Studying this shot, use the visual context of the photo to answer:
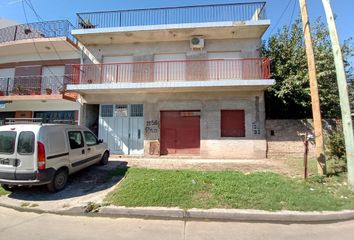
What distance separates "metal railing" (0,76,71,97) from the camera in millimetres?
12377

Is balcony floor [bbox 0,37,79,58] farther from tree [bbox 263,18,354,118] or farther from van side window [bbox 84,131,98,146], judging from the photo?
tree [bbox 263,18,354,118]

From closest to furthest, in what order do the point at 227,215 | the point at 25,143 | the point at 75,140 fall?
1. the point at 227,215
2. the point at 25,143
3. the point at 75,140

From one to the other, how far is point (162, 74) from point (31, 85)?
7.60m

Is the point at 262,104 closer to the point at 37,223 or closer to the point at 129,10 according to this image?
the point at 129,10

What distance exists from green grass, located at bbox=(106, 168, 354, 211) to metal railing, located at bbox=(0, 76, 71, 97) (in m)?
8.18

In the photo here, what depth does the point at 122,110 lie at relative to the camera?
12062 mm

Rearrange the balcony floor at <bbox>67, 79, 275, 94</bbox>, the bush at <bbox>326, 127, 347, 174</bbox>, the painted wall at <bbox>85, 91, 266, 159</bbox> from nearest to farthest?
the bush at <bbox>326, 127, 347, 174</bbox>
the balcony floor at <bbox>67, 79, 275, 94</bbox>
the painted wall at <bbox>85, 91, 266, 159</bbox>

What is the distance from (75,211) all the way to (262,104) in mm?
9235

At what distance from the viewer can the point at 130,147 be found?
11.9 m

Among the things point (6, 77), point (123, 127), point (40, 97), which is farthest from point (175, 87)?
point (6, 77)

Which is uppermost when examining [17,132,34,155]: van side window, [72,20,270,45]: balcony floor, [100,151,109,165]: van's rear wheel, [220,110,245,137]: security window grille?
[72,20,270,45]: balcony floor

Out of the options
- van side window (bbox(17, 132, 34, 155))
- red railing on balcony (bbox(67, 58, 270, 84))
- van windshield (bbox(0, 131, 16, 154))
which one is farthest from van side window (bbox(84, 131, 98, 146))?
red railing on balcony (bbox(67, 58, 270, 84))

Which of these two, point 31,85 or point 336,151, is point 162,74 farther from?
point 336,151

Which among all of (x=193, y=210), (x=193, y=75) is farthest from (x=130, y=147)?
(x=193, y=210)
